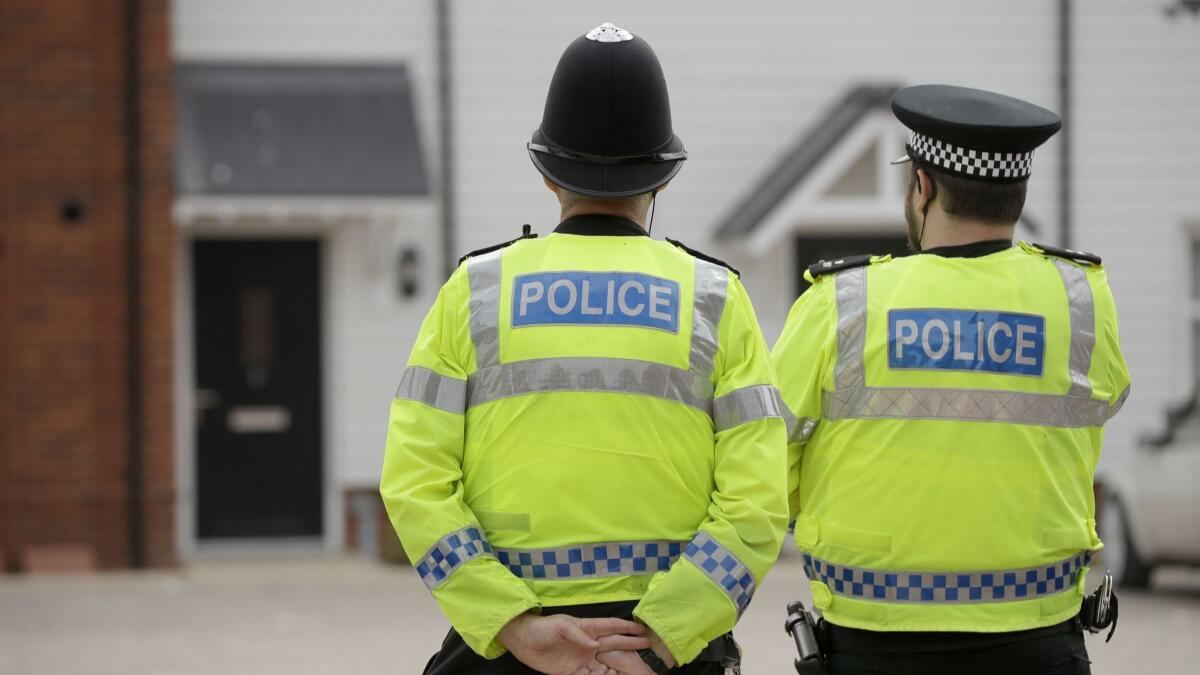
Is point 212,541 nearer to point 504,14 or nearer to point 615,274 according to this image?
point 504,14

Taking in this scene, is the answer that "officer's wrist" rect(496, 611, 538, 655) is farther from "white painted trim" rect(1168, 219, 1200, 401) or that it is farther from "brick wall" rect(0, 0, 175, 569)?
"white painted trim" rect(1168, 219, 1200, 401)

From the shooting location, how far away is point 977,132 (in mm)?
3971

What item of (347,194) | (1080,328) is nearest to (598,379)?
(1080,328)

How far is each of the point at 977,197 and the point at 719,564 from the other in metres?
1.09

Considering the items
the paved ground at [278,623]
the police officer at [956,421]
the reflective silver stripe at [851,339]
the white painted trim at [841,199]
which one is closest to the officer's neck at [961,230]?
the police officer at [956,421]

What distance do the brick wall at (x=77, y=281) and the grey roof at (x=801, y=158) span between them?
4.41m

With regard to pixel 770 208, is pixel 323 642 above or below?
below

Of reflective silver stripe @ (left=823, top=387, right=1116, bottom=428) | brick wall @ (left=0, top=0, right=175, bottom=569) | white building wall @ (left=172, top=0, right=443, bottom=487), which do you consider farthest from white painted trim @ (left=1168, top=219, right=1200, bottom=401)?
reflective silver stripe @ (left=823, top=387, right=1116, bottom=428)

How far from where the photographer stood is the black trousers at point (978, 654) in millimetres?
3879

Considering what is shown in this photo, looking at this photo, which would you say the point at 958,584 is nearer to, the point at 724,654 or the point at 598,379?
the point at 724,654

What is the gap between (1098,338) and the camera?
407 centimetres

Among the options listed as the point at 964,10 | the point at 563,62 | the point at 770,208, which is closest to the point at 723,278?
the point at 563,62

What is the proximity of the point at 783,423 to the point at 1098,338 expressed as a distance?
2.88 ft

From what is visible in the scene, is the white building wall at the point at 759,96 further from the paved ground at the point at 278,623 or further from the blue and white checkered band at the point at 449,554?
the blue and white checkered band at the point at 449,554
